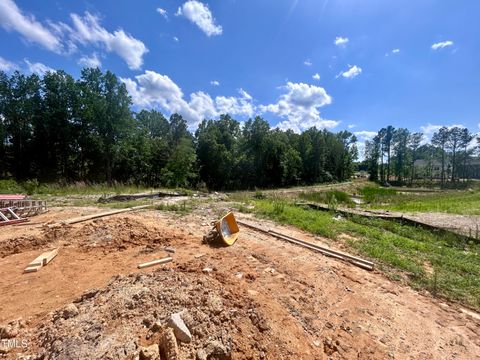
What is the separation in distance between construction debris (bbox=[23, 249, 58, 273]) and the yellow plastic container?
9.00 ft

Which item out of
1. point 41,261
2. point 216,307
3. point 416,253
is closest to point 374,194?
point 416,253

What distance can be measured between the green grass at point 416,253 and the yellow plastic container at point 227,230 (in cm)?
242

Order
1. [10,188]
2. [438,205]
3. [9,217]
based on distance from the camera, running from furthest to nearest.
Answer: [438,205] → [10,188] → [9,217]

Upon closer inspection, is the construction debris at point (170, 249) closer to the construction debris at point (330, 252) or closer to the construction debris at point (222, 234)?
the construction debris at point (222, 234)

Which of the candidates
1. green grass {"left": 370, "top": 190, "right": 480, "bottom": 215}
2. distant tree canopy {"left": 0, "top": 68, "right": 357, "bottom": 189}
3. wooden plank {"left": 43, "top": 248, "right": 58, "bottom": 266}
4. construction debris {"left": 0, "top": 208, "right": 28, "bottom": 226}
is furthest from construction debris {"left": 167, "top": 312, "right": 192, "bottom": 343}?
distant tree canopy {"left": 0, "top": 68, "right": 357, "bottom": 189}

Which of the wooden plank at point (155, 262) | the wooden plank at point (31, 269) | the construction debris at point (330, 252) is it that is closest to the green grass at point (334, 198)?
the construction debris at point (330, 252)

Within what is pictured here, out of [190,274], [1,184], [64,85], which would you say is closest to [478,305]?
[190,274]

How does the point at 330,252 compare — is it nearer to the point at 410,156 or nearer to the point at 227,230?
the point at 227,230

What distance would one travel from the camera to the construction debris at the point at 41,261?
133 inches

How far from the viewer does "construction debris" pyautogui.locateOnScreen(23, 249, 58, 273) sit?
338 cm

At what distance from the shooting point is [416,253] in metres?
5.61

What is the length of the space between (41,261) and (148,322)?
2.45 m

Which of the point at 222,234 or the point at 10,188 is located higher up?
the point at 10,188

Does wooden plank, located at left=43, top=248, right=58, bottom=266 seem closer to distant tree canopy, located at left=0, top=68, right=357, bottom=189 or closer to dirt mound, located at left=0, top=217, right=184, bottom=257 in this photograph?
dirt mound, located at left=0, top=217, right=184, bottom=257
